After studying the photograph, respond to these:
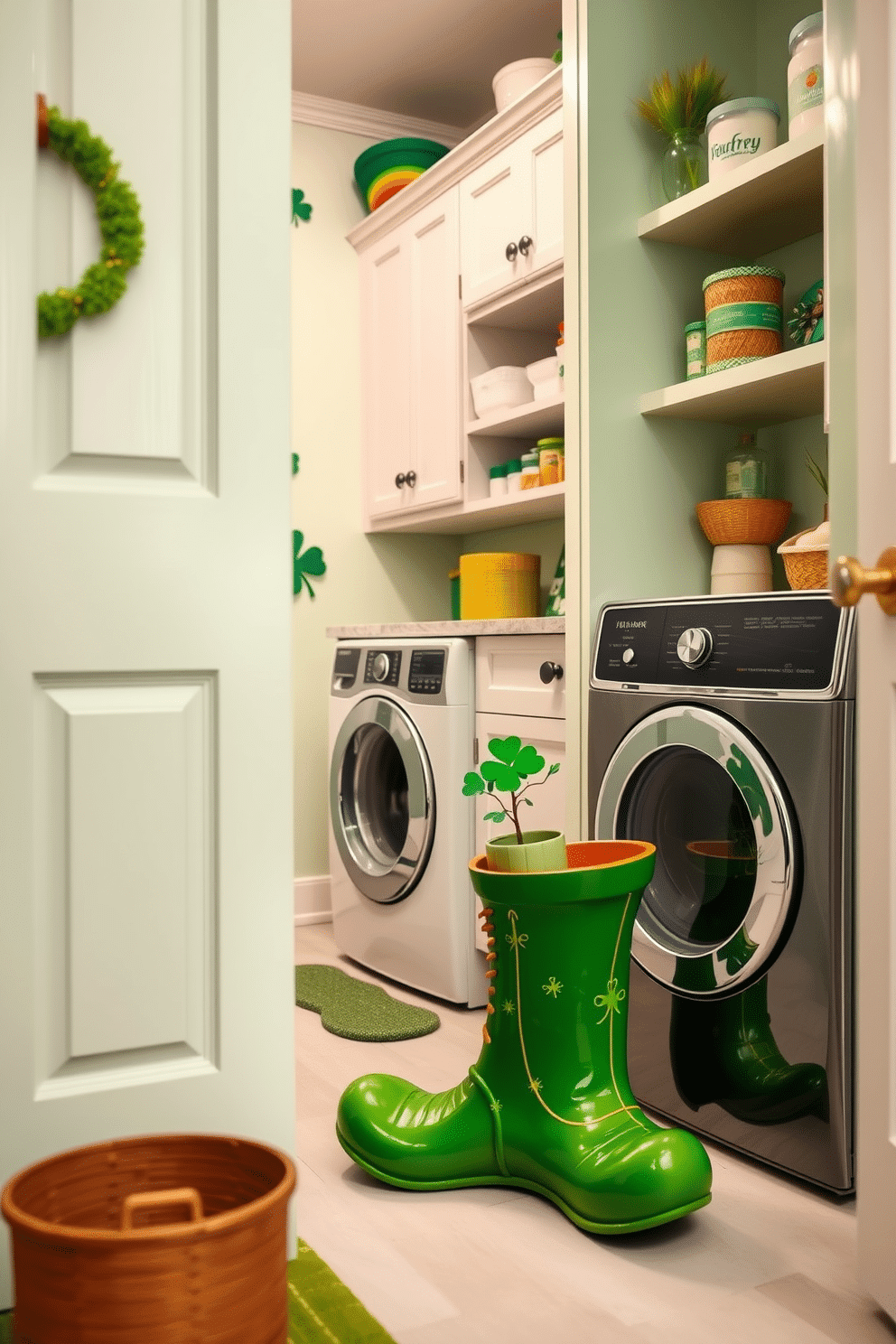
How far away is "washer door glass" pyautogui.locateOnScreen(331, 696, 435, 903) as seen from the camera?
9.50ft

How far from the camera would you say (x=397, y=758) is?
3.10 metres

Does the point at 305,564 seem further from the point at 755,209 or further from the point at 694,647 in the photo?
the point at 694,647

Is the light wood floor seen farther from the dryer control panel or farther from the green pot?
the dryer control panel

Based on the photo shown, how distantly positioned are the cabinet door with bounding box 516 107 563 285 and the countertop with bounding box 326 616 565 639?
2.96 feet

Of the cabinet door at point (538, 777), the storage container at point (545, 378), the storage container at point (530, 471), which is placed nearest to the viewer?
the cabinet door at point (538, 777)

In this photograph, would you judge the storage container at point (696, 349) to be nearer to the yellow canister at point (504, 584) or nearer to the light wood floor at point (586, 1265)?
the yellow canister at point (504, 584)

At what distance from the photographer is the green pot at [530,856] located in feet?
5.61

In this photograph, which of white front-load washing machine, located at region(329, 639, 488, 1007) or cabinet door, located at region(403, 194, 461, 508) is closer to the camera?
white front-load washing machine, located at region(329, 639, 488, 1007)

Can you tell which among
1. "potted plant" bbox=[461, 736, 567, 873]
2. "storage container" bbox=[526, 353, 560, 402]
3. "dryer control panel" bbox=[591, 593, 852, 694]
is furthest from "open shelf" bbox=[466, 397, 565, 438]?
"potted plant" bbox=[461, 736, 567, 873]

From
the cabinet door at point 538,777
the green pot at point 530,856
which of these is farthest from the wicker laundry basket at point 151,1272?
the cabinet door at point 538,777

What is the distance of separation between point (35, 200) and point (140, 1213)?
3.55ft

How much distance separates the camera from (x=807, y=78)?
2.11m

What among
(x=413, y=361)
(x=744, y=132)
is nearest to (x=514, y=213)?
(x=413, y=361)

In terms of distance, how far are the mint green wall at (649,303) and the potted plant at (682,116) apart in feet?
0.09
